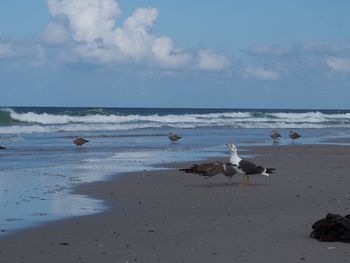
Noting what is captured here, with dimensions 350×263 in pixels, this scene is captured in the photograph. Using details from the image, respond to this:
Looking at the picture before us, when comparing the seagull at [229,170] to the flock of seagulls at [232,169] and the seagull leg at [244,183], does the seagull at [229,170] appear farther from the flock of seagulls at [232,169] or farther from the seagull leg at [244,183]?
the seagull leg at [244,183]

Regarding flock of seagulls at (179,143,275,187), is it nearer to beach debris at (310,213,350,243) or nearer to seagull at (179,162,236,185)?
seagull at (179,162,236,185)

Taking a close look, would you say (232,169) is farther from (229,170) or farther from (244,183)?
(244,183)

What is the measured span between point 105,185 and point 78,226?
204 inches

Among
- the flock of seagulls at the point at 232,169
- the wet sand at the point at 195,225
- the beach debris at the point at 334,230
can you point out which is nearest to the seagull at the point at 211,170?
the flock of seagulls at the point at 232,169

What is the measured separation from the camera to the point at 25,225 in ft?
30.6

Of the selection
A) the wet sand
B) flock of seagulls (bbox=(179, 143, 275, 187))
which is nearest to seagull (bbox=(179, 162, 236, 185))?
flock of seagulls (bbox=(179, 143, 275, 187))

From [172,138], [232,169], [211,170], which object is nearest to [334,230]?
[211,170]

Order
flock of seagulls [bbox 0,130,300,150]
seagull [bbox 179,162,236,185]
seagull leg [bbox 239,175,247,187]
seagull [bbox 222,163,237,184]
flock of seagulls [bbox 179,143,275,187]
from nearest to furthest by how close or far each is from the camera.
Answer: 1. seagull leg [bbox 239,175,247,187]
2. flock of seagulls [bbox 179,143,275,187]
3. seagull [bbox 179,162,236,185]
4. seagull [bbox 222,163,237,184]
5. flock of seagulls [bbox 0,130,300,150]

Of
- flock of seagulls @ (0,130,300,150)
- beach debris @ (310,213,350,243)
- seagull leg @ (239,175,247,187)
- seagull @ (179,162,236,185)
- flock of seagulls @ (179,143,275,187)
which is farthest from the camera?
flock of seagulls @ (0,130,300,150)

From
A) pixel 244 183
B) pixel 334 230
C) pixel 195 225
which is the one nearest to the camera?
pixel 334 230

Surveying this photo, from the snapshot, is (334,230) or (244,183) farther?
(244,183)

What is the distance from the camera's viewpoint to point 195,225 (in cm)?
932

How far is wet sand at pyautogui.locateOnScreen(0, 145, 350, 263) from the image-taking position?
7422mm

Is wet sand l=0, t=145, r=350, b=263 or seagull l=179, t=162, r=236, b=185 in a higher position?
seagull l=179, t=162, r=236, b=185
